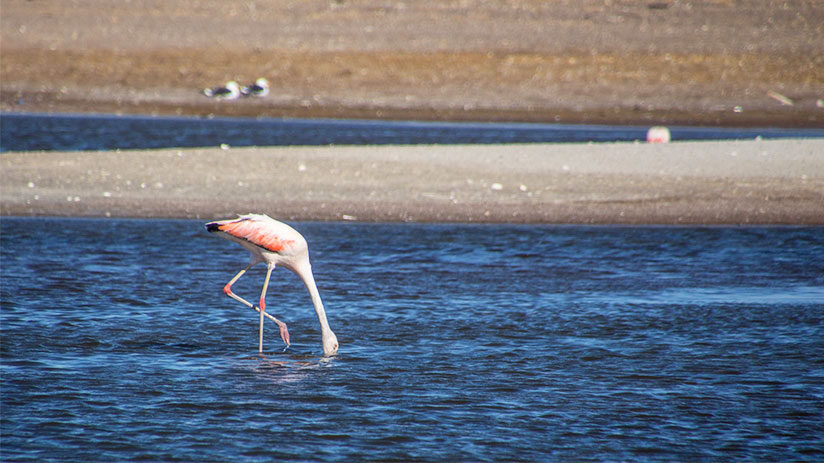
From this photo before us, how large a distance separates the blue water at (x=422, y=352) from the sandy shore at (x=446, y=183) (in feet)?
4.44

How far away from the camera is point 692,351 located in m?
7.30

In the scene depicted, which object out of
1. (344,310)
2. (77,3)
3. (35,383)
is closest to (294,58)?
(77,3)

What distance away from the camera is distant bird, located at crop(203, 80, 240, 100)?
26.8 metres

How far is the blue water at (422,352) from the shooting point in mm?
5574

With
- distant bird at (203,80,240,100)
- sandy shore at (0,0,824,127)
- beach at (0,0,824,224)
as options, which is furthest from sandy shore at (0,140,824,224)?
distant bird at (203,80,240,100)

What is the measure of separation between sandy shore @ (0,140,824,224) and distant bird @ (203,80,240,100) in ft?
38.0

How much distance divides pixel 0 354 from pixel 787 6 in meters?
32.7

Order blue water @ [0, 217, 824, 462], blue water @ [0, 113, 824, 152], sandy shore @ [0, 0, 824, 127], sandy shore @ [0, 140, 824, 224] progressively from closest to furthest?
1. blue water @ [0, 217, 824, 462]
2. sandy shore @ [0, 140, 824, 224]
3. blue water @ [0, 113, 824, 152]
4. sandy shore @ [0, 0, 824, 127]

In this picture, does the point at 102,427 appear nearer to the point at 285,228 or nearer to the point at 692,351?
the point at 285,228

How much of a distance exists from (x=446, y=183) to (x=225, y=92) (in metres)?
14.1

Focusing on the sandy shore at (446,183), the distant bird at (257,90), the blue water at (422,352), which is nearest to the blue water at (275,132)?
the distant bird at (257,90)

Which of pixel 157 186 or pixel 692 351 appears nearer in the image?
pixel 692 351

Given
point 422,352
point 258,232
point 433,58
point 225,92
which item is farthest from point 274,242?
point 433,58

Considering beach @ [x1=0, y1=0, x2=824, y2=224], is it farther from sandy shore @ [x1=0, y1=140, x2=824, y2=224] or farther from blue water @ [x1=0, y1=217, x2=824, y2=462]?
blue water @ [x1=0, y1=217, x2=824, y2=462]
